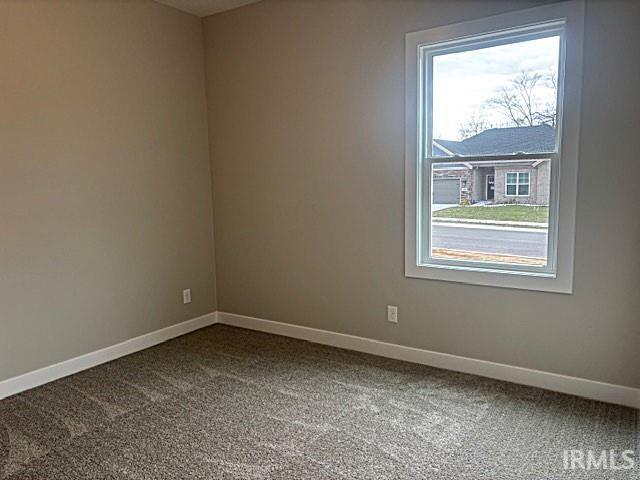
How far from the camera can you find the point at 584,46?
271 centimetres

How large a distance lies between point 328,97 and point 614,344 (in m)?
2.51

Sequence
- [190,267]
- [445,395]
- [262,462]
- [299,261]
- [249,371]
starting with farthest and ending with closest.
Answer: [190,267] → [299,261] → [249,371] → [445,395] → [262,462]

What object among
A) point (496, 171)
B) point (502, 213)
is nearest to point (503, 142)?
point (496, 171)

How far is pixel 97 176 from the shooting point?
3.58m

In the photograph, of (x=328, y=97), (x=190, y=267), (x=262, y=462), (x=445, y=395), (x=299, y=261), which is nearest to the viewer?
(x=262, y=462)

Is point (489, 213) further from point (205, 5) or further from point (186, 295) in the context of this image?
point (205, 5)

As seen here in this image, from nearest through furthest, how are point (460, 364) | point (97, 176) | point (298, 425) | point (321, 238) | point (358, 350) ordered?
point (298, 425)
point (460, 364)
point (97, 176)
point (358, 350)
point (321, 238)

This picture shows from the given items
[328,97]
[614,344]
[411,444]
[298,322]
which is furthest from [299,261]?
[614,344]

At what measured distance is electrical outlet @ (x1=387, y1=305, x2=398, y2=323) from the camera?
3609 mm

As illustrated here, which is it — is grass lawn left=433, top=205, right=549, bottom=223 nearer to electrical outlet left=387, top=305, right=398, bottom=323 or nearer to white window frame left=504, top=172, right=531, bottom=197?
white window frame left=504, top=172, right=531, bottom=197

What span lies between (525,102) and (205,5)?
104 inches

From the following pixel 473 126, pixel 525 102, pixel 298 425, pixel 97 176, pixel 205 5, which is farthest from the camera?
pixel 205 5

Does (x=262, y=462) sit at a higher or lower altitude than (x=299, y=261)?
lower

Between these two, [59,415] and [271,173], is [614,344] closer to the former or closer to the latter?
[271,173]
